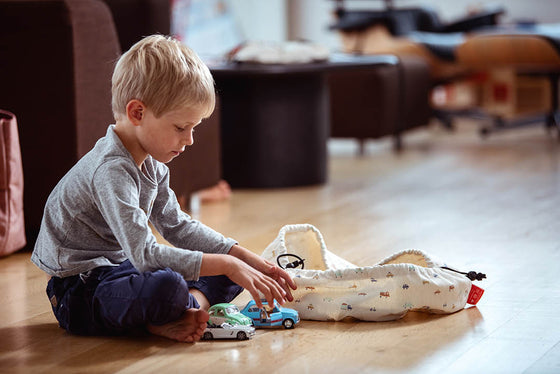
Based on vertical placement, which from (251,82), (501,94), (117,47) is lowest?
(501,94)

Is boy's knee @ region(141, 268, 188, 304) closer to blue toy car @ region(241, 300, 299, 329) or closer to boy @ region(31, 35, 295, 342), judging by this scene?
boy @ region(31, 35, 295, 342)


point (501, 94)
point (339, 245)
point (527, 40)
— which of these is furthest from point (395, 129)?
point (339, 245)

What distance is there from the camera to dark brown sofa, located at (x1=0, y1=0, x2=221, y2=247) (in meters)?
2.25

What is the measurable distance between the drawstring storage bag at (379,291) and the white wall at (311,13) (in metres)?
4.44

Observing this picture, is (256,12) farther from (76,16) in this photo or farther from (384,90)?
(76,16)

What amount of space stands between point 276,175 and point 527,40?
1888 millimetres

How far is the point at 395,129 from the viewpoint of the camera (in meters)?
4.47

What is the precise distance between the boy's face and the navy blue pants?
8.3 inches

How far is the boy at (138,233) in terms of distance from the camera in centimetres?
146

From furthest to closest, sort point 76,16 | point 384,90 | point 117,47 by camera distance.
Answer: point 384,90, point 117,47, point 76,16

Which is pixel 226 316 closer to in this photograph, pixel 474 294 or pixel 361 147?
pixel 474 294

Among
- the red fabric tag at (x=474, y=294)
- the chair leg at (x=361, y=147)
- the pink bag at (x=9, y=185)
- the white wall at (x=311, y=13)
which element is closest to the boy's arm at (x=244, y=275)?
the red fabric tag at (x=474, y=294)

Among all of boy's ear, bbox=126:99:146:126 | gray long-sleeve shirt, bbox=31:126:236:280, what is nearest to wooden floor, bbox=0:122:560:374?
gray long-sleeve shirt, bbox=31:126:236:280

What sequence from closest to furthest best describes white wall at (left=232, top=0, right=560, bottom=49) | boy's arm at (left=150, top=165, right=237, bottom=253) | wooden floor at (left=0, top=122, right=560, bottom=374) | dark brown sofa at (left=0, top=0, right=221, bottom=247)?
1. wooden floor at (left=0, top=122, right=560, bottom=374)
2. boy's arm at (left=150, top=165, right=237, bottom=253)
3. dark brown sofa at (left=0, top=0, right=221, bottom=247)
4. white wall at (left=232, top=0, right=560, bottom=49)
